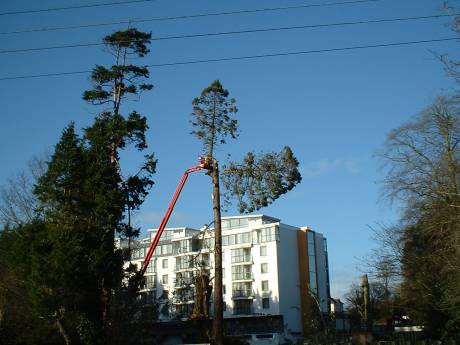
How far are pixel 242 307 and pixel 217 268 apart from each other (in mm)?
53112

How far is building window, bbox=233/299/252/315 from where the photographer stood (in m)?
80.2

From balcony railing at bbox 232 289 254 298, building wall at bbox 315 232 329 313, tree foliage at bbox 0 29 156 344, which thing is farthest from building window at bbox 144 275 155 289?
tree foliage at bbox 0 29 156 344

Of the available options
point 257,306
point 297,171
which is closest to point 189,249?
point 257,306

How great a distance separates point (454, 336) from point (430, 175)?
15.0 m

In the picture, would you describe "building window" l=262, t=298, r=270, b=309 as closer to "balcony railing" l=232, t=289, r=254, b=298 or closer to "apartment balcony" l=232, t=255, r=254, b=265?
"balcony railing" l=232, t=289, r=254, b=298

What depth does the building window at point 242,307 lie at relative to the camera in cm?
8022

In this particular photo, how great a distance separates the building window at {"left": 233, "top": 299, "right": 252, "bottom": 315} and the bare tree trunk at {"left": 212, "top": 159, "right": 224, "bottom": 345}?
52.3 metres

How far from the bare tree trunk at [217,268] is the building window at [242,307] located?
52275 mm

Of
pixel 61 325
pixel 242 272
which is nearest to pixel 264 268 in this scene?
pixel 242 272

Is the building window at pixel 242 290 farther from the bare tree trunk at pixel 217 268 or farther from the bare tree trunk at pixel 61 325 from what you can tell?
the bare tree trunk at pixel 61 325

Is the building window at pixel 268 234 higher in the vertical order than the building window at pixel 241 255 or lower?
higher

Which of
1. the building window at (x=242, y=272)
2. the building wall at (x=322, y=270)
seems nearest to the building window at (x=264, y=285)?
the building window at (x=242, y=272)

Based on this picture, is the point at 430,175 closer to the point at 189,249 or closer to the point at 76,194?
the point at 76,194

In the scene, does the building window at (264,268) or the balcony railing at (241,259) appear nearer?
the building window at (264,268)
